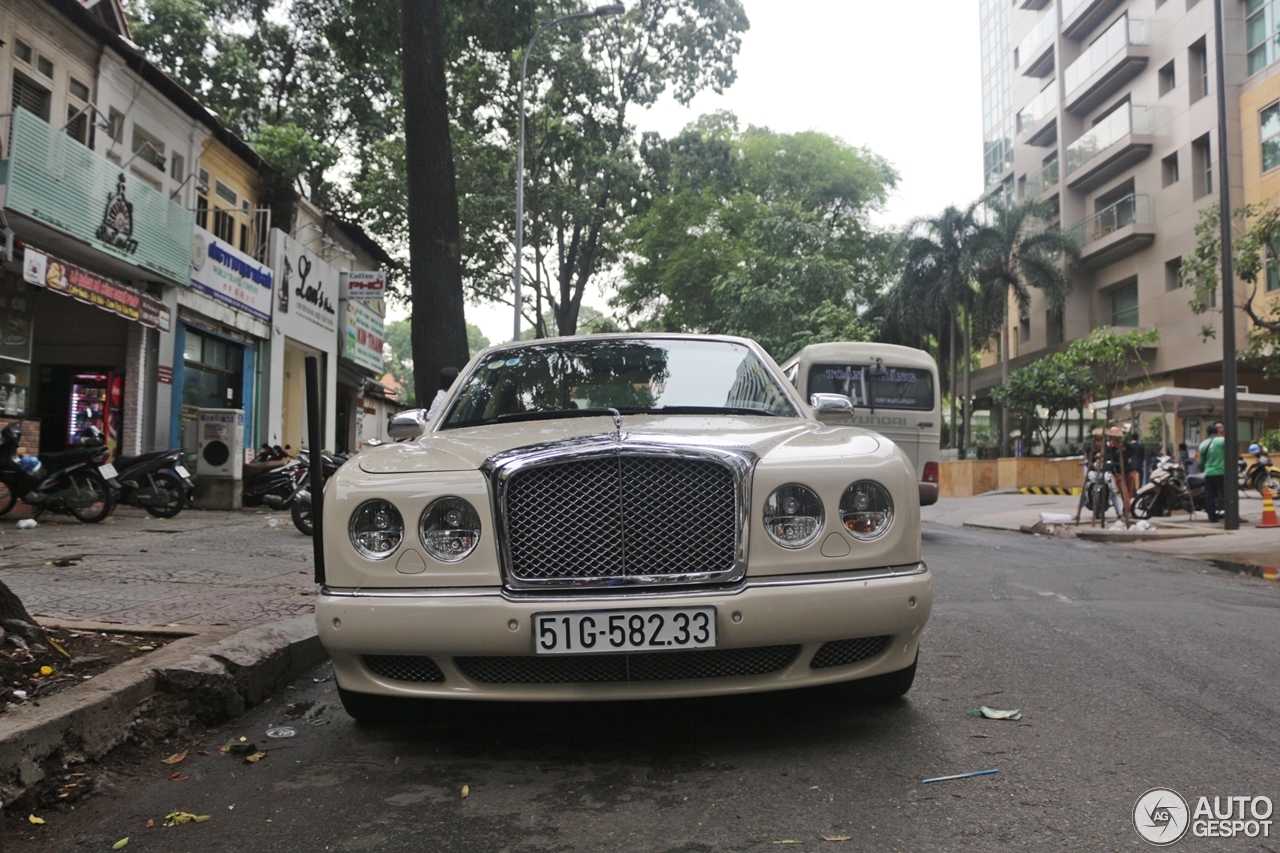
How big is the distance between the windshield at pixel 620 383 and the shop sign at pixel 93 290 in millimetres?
10659

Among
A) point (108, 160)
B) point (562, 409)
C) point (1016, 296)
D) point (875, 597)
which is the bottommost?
point (875, 597)

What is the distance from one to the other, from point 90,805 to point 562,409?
2.26m

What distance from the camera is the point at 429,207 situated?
10.6 metres

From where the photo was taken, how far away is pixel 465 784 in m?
3.06

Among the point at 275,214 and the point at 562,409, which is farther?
the point at 275,214

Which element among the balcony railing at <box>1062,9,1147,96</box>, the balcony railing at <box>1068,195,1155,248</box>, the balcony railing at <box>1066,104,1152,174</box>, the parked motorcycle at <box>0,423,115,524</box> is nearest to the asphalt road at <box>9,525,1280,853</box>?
the parked motorcycle at <box>0,423,115,524</box>

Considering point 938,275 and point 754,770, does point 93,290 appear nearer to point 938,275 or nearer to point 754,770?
point 754,770

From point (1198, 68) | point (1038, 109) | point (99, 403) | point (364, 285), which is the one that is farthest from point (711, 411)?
point (1038, 109)

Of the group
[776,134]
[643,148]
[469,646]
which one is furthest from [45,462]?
[776,134]

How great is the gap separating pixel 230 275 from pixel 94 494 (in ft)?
28.7

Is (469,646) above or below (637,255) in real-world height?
below

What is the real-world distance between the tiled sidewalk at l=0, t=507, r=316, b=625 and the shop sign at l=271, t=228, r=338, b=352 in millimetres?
10937

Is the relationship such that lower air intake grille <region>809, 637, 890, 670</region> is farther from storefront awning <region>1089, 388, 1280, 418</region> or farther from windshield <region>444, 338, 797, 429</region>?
storefront awning <region>1089, 388, 1280, 418</region>

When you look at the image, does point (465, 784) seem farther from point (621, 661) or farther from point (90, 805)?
point (90, 805)
